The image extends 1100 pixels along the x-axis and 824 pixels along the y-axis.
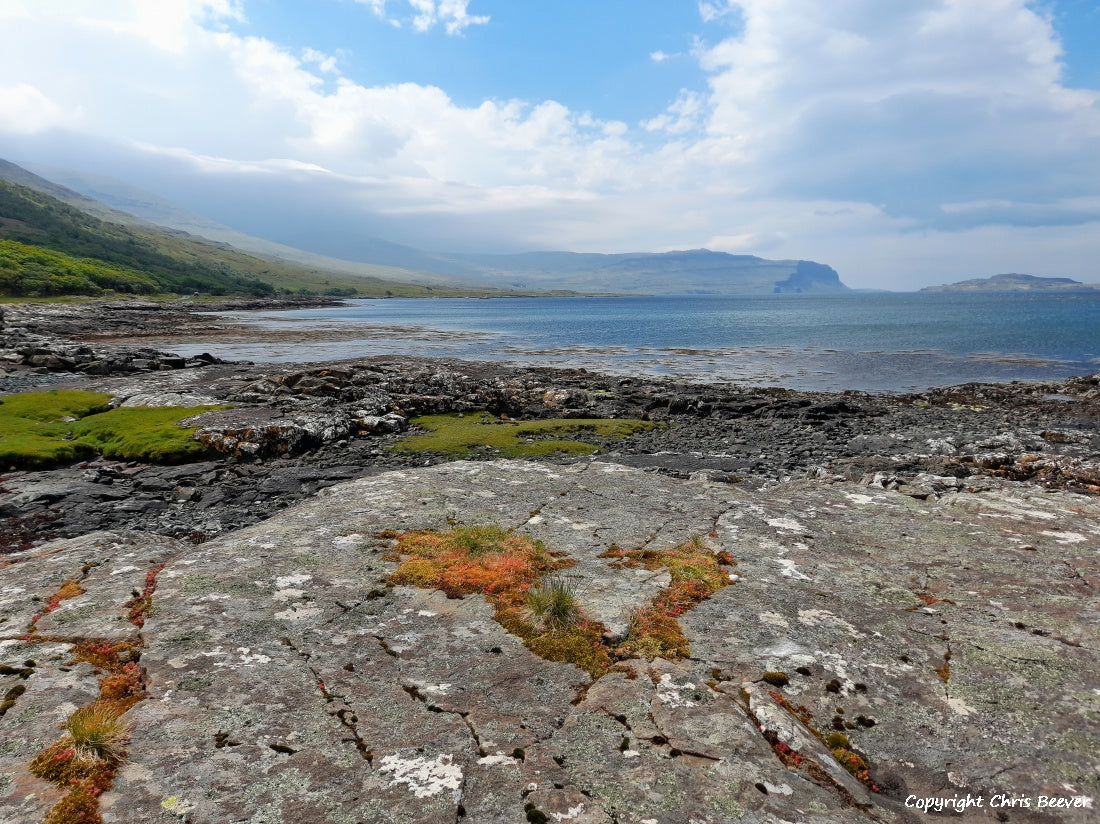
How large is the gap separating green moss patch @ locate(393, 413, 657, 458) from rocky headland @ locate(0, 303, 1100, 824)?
6793 mm

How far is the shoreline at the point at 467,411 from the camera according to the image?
17500 millimetres

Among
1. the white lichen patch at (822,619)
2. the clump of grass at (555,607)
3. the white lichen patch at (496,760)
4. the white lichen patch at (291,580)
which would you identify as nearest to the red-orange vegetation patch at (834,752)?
the white lichen patch at (822,619)

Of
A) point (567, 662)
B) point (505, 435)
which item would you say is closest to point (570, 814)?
point (567, 662)

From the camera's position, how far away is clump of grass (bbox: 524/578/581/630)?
28.5 ft

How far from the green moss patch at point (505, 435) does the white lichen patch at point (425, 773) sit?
60.5 ft

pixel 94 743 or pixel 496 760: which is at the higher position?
pixel 94 743

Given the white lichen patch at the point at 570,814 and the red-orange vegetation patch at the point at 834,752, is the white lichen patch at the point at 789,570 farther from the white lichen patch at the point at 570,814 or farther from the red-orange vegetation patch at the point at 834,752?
the white lichen patch at the point at 570,814

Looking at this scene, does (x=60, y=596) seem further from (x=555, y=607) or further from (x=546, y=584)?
(x=555, y=607)

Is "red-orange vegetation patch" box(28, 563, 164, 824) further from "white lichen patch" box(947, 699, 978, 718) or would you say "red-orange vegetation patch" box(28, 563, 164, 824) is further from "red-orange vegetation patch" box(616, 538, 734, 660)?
"white lichen patch" box(947, 699, 978, 718)

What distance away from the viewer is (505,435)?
91.0ft

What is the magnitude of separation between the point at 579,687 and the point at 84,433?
87.6 feet

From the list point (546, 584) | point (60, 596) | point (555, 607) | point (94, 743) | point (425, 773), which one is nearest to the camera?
point (94, 743)

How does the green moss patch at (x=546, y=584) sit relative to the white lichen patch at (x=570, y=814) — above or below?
below

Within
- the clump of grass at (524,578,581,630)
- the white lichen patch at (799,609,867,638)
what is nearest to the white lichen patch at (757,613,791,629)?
the white lichen patch at (799,609,867,638)
